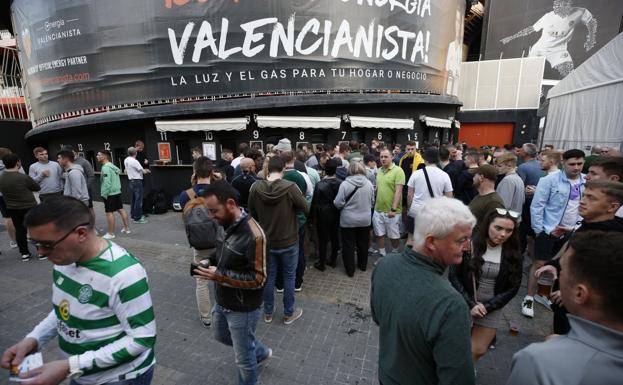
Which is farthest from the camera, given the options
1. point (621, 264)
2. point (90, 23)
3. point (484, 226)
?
point (90, 23)

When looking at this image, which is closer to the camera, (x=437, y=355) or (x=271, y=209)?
(x=437, y=355)

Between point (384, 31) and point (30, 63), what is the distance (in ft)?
51.3

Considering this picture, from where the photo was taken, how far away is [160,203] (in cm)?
972

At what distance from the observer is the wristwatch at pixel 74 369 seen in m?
1.49

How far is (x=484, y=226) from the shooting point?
2.67 m

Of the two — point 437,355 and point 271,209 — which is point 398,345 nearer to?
point 437,355

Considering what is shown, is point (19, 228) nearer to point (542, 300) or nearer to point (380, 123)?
point (542, 300)

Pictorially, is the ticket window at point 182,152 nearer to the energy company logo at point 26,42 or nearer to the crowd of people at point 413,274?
the crowd of people at point 413,274

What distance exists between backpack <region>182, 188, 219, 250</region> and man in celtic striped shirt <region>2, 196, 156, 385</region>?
61.8 inches

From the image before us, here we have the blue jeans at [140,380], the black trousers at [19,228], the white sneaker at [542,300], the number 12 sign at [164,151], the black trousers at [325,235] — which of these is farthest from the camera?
the number 12 sign at [164,151]

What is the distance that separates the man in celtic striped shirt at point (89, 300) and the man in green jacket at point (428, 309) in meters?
1.41

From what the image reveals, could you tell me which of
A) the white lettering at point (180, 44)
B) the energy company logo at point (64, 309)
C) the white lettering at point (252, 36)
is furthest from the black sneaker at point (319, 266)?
the white lettering at point (180, 44)

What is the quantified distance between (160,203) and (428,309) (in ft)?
33.2

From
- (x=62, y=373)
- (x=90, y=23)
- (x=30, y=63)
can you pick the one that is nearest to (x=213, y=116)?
(x=90, y=23)
